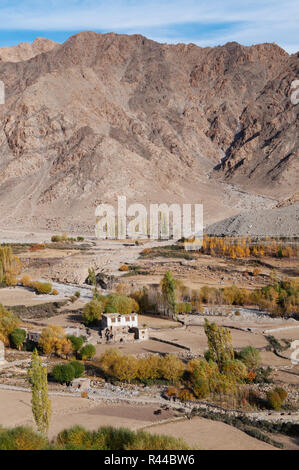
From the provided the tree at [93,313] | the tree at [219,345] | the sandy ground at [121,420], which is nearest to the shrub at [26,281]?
the tree at [93,313]

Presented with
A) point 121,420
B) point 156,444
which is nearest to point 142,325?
point 121,420

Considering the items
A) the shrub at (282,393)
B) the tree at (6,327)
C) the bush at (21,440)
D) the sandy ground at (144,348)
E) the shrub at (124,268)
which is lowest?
the sandy ground at (144,348)

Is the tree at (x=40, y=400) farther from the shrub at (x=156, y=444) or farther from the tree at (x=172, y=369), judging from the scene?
the tree at (x=172, y=369)

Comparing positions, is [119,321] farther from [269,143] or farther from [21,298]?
[269,143]

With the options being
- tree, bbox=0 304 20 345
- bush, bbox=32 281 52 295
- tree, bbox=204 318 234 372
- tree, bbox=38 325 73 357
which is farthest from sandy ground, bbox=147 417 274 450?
bush, bbox=32 281 52 295

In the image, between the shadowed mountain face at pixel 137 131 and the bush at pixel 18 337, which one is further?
the shadowed mountain face at pixel 137 131

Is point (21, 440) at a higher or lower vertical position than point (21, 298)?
higher
